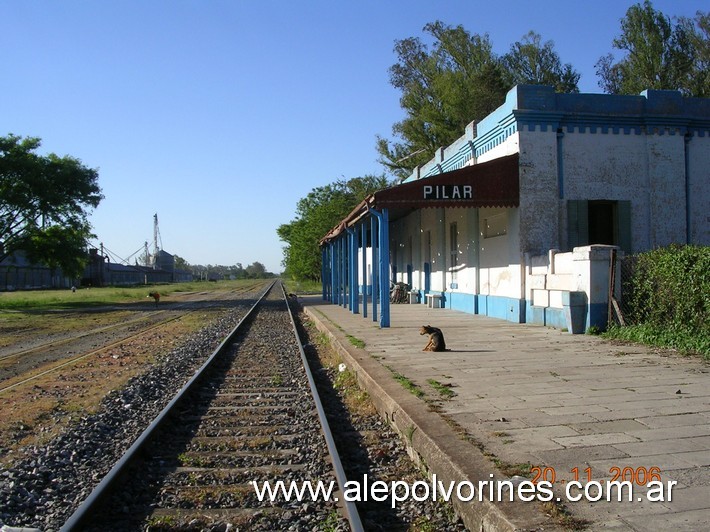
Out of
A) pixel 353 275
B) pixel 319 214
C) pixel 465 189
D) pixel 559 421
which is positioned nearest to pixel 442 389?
pixel 559 421

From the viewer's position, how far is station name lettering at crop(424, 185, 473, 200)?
14.4 m

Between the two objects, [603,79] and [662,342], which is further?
[603,79]

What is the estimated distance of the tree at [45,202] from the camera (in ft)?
111

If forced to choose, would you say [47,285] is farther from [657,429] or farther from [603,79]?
[657,429]

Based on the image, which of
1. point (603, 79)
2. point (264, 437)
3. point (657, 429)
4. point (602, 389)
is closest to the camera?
point (657, 429)

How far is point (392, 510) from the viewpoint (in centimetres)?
454

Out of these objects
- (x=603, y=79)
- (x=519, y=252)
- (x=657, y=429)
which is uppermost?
(x=603, y=79)

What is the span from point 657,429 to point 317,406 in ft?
12.0

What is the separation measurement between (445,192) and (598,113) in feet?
14.3

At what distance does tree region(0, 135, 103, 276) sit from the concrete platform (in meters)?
29.2

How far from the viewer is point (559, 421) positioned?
19.2ft

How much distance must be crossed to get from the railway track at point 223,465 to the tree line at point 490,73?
31.7 m

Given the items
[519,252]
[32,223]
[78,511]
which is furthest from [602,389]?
[32,223]

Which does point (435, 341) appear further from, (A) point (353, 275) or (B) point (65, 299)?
(B) point (65, 299)
